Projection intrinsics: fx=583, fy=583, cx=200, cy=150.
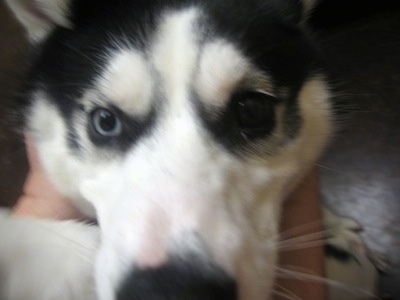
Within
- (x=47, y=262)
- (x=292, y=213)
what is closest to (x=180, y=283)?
(x=47, y=262)

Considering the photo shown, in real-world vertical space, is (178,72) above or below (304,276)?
above

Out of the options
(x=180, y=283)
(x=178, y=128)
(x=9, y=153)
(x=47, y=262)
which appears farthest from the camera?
(x=9, y=153)

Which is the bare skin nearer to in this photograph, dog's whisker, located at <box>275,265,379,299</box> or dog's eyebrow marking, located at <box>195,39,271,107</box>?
dog's whisker, located at <box>275,265,379,299</box>

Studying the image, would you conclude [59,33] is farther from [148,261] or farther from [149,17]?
[148,261]

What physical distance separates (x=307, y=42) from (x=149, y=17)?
0.31 meters

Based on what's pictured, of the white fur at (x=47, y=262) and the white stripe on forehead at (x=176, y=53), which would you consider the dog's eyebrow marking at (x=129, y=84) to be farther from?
the white fur at (x=47, y=262)

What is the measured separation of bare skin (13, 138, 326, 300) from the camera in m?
1.16

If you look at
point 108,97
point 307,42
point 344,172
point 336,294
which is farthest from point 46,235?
point 344,172

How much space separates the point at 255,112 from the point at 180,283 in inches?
13.2

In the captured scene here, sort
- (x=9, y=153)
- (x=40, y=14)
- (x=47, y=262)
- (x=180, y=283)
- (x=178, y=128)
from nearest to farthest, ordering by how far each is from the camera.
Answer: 1. (x=180, y=283)
2. (x=178, y=128)
3. (x=47, y=262)
4. (x=40, y=14)
5. (x=9, y=153)

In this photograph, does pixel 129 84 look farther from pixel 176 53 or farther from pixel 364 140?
pixel 364 140

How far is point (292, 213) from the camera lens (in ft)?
3.97

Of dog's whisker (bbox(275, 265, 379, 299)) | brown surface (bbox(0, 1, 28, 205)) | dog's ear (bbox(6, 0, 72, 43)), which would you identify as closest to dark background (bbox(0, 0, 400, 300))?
brown surface (bbox(0, 1, 28, 205))

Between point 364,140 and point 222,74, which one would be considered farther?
point 364,140
